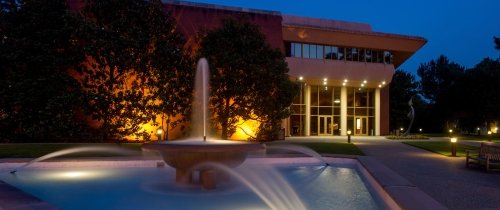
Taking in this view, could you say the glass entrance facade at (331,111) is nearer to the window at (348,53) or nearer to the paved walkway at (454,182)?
the window at (348,53)

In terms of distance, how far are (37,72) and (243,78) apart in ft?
36.4

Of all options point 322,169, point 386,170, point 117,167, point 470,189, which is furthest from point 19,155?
point 470,189

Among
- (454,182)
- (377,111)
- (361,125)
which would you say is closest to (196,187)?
(454,182)

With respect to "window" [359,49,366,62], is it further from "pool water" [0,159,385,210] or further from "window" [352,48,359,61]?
"pool water" [0,159,385,210]

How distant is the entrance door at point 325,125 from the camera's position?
3909 cm

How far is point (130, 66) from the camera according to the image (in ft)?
76.3

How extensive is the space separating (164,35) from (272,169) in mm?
14024

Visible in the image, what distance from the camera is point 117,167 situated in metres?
13.2

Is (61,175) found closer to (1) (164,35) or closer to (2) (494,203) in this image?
(2) (494,203)

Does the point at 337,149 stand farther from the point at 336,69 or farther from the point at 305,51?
the point at 336,69

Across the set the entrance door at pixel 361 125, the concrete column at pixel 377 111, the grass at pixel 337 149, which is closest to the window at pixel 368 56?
the concrete column at pixel 377 111

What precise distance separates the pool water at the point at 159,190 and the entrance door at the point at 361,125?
28.3m

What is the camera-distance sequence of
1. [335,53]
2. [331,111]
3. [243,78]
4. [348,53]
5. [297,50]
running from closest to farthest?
1. [243,78]
2. [297,50]
3. [335,53]
4. [348,53]
5. [331,111]

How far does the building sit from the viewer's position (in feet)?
113
